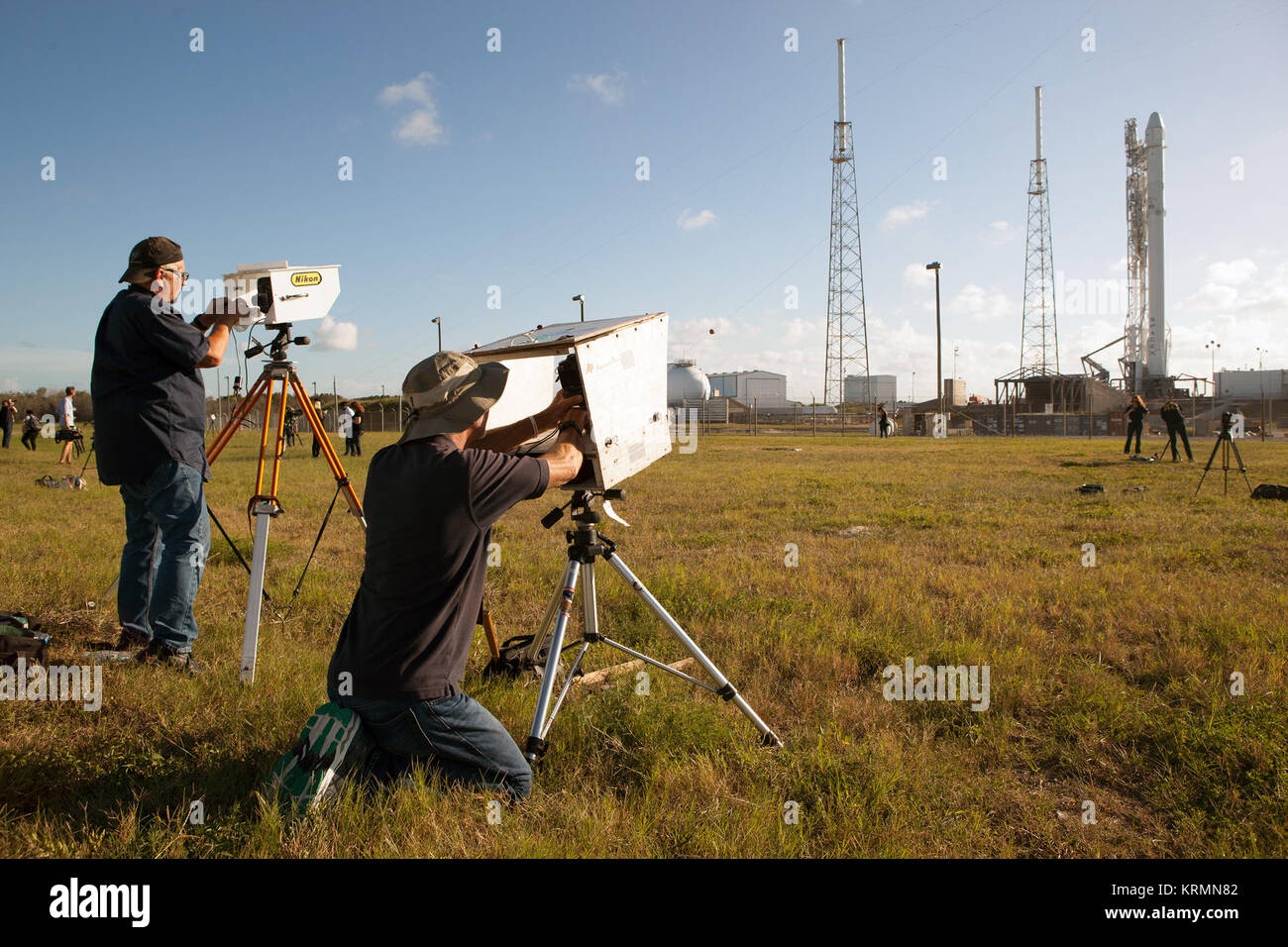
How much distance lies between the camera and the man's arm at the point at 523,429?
3.28 m

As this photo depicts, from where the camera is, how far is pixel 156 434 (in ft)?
13.0

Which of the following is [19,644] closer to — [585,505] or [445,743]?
[445,743]

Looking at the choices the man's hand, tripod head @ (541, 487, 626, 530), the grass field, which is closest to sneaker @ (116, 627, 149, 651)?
the grass field

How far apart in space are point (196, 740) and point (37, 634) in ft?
5.23

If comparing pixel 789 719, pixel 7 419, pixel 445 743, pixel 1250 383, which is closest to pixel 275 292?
pixel 445 743

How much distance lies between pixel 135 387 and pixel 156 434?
0.29 metres

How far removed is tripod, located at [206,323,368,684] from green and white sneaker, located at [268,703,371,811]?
1385mm

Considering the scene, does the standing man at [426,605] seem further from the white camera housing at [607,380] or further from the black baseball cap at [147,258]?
the black baseball cap at [147,258]

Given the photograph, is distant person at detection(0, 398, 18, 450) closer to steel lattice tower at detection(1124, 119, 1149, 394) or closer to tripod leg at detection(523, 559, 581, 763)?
tripod leg at detection(523, 559, 581, 763)

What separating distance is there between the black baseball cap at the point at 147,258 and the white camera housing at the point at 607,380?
77.9 inches

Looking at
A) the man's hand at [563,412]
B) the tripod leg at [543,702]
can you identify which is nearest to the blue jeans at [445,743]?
the tripod leg at [543,702]

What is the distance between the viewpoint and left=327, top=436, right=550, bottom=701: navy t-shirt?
8.63 ft
